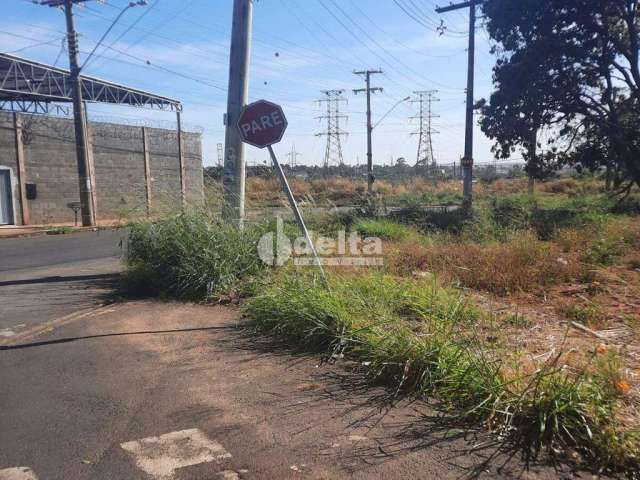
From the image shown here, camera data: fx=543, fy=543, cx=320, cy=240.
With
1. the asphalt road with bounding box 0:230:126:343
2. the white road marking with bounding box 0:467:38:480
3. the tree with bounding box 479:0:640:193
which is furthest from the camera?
the tree with bounding box 479:0:640:193

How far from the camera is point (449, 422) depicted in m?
3.48

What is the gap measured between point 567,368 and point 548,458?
3.28ft

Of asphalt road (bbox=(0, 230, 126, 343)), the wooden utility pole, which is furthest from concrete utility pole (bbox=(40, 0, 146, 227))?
asphalt road (bbox=(0, 230, 126, 343))

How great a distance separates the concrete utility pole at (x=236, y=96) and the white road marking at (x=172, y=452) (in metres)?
5.73

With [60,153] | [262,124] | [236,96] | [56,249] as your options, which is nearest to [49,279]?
[236,96]

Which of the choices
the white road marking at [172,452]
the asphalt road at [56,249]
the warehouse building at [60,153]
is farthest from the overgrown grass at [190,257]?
the warehouse building at [60,153]

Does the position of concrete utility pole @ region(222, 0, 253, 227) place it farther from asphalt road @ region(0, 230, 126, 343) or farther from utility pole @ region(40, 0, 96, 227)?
utility pole @ region(40, 0, 96, 227)

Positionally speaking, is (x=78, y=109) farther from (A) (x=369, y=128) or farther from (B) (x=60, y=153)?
(A) (x=369, y=128)

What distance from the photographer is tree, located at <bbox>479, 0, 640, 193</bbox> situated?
57.9ft

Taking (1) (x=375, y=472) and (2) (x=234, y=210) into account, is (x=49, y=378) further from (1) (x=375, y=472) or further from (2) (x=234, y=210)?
(2) (x=234, y=210)

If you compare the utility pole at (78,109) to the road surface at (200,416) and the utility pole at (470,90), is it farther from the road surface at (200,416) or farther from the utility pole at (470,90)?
the road surface at (200,416)

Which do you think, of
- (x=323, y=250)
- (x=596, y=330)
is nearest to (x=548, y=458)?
(x=596, y=330)

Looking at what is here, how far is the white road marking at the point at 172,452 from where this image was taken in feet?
10.0

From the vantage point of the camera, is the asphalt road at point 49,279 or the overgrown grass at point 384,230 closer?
the asphalt road at point 49,279
